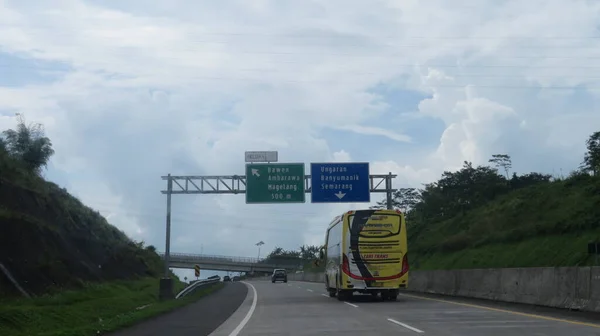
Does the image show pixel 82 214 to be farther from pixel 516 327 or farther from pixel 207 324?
pixel 516 327

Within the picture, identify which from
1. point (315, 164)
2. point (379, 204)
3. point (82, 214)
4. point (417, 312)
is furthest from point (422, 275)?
point (379, 204)

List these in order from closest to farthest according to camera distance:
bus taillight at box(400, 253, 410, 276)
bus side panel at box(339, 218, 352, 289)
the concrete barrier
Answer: the concrete barrier
bus side panel at box(339, 218, 352, 289)
bus taillight at box(400, 253, 410, 276)

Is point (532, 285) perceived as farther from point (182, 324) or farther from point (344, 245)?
point (182, 324)

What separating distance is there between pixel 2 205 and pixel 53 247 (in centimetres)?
314

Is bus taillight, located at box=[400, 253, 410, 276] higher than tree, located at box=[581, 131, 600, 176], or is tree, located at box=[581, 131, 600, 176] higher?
tree, located at box=[581, 131, 600, 176]

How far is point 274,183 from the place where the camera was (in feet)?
129

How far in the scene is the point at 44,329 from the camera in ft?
55.7

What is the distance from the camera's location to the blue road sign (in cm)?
3909

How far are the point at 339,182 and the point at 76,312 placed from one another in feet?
67.8

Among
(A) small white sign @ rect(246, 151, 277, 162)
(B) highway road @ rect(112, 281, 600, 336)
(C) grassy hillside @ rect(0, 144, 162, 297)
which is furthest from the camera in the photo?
(A) small white sign @ rect(246, 151, 277, 162)

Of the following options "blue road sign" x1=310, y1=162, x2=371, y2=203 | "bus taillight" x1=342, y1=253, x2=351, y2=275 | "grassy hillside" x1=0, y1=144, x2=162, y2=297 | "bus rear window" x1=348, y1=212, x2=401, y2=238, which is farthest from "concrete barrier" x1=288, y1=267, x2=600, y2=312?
"grassy hillside" x1=0, y1=144, x2=162, y2=297

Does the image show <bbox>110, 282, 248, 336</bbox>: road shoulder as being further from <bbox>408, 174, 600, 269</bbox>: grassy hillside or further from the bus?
<bbox>408, 174, 600, 269</bbox>: grassy hillside

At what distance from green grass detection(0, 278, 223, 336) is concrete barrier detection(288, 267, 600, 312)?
1169cm

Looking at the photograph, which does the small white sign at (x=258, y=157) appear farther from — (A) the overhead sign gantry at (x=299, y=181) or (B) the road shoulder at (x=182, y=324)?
(B) the road shoulder at (x=182, y=324)
